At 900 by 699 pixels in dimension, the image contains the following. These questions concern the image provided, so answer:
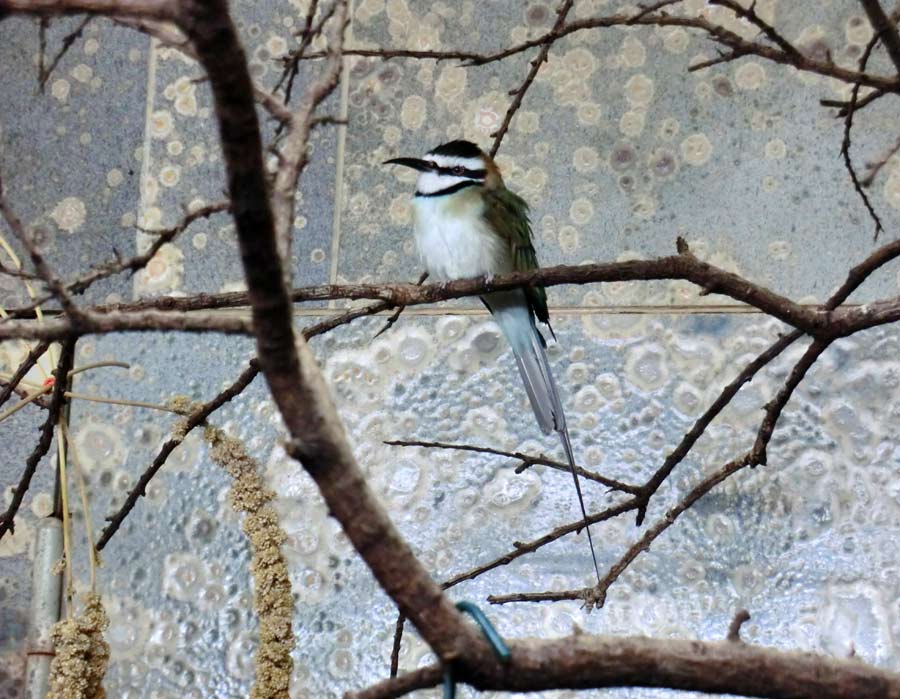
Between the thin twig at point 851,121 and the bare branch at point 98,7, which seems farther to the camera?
the thin twig at point 851,121

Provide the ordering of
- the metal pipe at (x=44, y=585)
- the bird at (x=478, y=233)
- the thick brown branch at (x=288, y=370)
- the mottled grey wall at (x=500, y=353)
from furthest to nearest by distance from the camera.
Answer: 1. the metal pipe at (x=44, y=585)
2. the mottled grey wall at (x=500, y=353)
3. the bird at (x=478, y=233)
4. the thick brown branch at (x=288, y=370)

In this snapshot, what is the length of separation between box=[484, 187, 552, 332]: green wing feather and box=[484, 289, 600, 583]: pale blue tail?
0.02 meters

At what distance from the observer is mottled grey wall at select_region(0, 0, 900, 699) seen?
4.92 feet

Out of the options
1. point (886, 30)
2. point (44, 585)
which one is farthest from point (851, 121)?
point (44, 585)

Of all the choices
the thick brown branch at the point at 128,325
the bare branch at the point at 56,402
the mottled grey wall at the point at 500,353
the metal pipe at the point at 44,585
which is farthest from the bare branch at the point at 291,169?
the metal pipe at the point at 44,585

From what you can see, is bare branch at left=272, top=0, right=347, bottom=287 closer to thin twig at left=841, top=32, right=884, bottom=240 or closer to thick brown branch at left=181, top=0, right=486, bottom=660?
thick brown branch at left=181, top=0, right=486, bottom=660

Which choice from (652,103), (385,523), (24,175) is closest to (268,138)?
(24,175)

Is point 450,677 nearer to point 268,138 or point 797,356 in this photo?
point 797,356

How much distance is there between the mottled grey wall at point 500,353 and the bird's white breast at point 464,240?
251 millimetres

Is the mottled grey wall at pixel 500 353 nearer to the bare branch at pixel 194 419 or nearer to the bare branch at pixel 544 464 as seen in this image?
the bare branch at pixel 544 464

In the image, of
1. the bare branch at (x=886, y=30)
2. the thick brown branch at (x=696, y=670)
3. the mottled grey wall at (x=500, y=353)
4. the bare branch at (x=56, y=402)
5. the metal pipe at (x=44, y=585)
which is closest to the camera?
the thick brown branch at (x=696, y=670)

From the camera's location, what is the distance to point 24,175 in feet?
5.83

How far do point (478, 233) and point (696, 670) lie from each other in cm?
95

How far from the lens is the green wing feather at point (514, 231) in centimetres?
139
